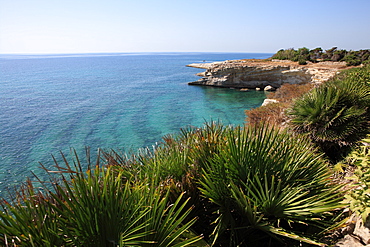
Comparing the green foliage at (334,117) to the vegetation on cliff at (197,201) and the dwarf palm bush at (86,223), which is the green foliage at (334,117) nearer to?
the vegetation on cliff at (197,201)

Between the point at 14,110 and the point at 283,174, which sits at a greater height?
the point at 283,174

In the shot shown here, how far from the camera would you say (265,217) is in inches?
124

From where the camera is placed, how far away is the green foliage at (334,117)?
691cm

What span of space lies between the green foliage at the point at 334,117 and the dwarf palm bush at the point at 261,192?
13.7ft

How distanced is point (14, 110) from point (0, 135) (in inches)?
361

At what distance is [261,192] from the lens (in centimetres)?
294

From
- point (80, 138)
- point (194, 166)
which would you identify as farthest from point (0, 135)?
point (194, 166)

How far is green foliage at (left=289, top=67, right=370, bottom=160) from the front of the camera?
22.7 feet

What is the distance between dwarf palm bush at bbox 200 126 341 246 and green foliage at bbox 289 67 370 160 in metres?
4.16

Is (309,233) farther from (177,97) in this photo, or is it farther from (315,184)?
(177,97)

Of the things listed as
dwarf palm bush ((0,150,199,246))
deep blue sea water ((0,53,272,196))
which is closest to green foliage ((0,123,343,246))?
dwarf palm bush ((0,150,199,246))

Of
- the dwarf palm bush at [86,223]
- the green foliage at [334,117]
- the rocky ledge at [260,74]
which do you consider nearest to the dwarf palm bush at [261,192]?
the dwarf palm bush at [86,223]

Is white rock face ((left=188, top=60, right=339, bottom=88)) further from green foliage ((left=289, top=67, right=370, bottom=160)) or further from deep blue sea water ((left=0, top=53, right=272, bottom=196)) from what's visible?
green foliage ((left=289, top=67, right=370, bottom=160))

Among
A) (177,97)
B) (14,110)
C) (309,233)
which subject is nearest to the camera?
(309,233)
